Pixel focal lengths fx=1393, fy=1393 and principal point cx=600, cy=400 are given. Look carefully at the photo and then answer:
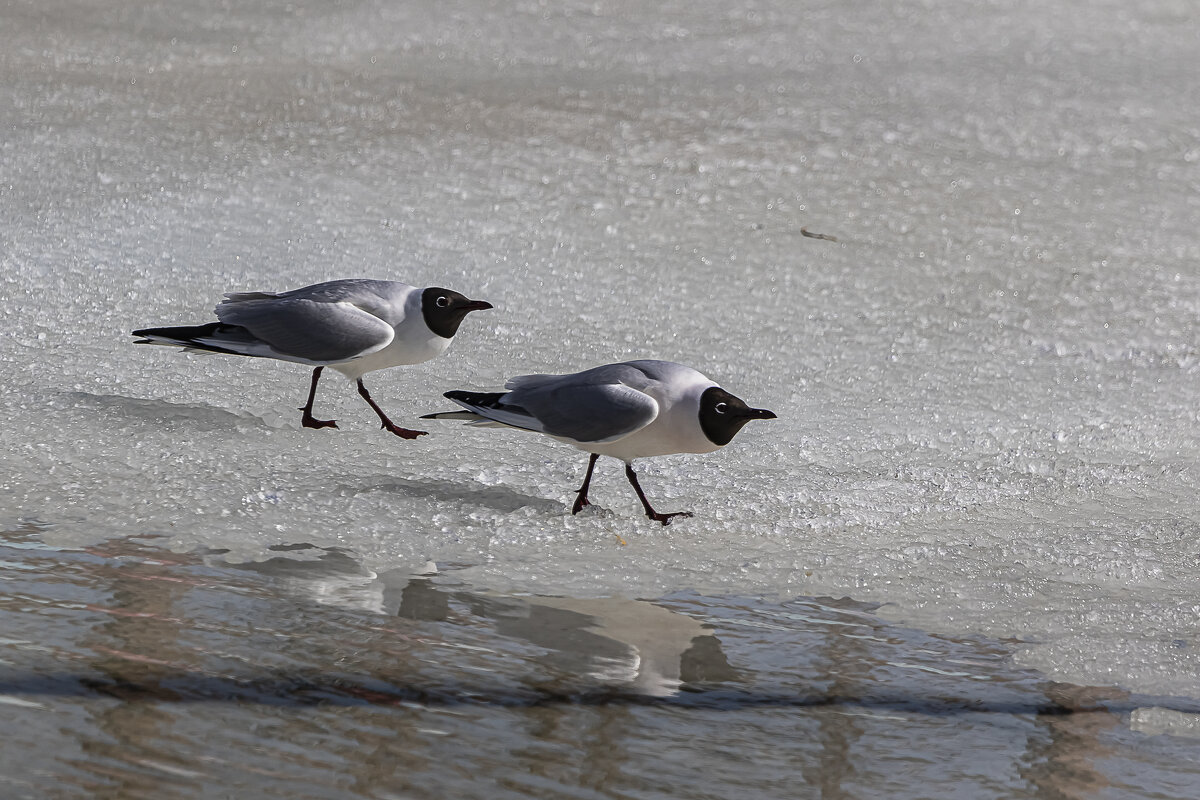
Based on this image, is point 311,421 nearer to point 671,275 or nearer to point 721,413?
point 721,413

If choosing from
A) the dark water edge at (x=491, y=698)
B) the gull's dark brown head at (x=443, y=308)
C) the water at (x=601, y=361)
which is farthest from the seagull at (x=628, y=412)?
the dark water edge at (x=491, y=698)

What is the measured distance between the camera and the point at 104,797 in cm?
181

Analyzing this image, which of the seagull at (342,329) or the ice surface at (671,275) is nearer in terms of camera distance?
the ice surface at (671,275)

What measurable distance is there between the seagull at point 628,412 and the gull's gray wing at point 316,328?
36cm

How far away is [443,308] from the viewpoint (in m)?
3.64

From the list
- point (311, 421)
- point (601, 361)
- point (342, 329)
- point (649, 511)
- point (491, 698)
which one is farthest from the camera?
point (601, 361)

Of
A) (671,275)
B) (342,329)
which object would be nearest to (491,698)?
(342,329)

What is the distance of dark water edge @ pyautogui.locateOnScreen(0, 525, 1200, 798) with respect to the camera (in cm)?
198

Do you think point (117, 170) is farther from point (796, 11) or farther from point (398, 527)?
point (796, 11)

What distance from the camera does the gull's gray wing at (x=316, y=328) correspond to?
3.60 m

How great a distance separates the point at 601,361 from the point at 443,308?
2.63 feet

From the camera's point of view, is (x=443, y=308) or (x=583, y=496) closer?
(x=583, y=496)

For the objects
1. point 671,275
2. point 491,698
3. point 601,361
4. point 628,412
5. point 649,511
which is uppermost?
point 671,275

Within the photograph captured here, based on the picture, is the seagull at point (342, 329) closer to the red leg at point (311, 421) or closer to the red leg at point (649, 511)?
the red leg at point (311, 421)
